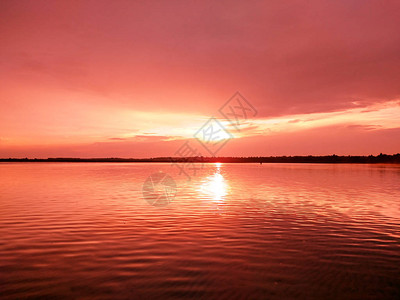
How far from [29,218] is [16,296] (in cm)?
1512

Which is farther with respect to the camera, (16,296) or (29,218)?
(29,218)

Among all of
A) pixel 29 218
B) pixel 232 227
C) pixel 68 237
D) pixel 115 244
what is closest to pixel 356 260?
pixel 232 227

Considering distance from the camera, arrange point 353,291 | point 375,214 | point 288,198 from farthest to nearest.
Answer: point 288,198 < point 375,214 < point 353,291

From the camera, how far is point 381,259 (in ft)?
44.6

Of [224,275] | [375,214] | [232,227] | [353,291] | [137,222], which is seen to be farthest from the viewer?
[375,214]

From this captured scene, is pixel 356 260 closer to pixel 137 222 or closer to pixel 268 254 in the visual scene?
pixel 268 254

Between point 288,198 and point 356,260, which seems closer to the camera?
point 356,260

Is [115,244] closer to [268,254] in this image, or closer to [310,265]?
[268,254]

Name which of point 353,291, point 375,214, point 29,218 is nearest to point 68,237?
point 29,218

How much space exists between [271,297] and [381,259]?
709cm

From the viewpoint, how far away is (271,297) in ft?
31.5

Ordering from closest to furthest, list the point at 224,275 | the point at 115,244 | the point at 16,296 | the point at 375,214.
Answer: the point at 16,296 < the point at 224,275 < the point at 115,244 < the point at 375,214

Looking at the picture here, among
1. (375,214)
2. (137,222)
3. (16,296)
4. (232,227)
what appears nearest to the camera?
(16,296)

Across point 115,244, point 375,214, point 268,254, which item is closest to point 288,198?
point 375,214
